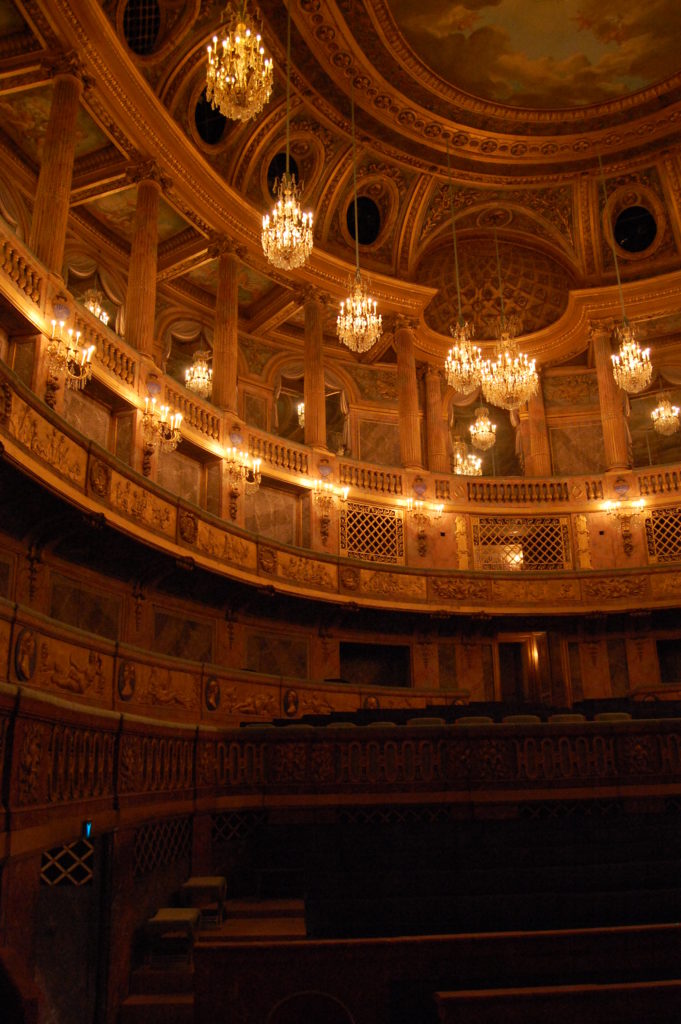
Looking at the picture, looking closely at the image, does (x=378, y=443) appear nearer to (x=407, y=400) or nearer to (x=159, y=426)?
(x=407, y=400)

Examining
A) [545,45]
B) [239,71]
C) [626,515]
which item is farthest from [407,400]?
[239,71]

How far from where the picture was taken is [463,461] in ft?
72.9

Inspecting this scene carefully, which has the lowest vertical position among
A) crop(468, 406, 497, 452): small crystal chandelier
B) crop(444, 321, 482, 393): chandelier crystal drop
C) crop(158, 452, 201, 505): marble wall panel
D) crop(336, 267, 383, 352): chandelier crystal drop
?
crop(158, 452, 201, 505): marble wall panel

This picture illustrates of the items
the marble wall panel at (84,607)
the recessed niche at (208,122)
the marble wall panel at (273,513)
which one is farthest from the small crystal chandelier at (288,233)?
the recessed niche at (208,122)

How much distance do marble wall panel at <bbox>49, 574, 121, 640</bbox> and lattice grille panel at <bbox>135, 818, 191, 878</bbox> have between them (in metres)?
4.16

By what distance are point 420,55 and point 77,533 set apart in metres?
12.5

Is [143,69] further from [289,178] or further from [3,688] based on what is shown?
[3,688]

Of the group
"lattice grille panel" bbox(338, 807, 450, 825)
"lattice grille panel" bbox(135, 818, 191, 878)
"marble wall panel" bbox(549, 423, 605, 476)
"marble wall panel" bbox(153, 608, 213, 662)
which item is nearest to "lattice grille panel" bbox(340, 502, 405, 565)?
"marble wall panel" bbox(153, 608, 213, 662)

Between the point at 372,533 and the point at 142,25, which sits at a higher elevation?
the point at 142,25

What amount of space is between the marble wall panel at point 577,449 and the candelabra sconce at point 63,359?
1389 centimetres

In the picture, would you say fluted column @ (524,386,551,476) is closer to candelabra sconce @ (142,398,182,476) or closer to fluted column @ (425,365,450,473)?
fluted column @ (425,365,450,473)

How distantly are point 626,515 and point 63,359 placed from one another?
40.8 feet

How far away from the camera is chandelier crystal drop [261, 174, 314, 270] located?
10.2m

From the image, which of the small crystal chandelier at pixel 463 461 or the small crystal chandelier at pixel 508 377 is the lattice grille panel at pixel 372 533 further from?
the small crystal chandelier at pixel 463 461
